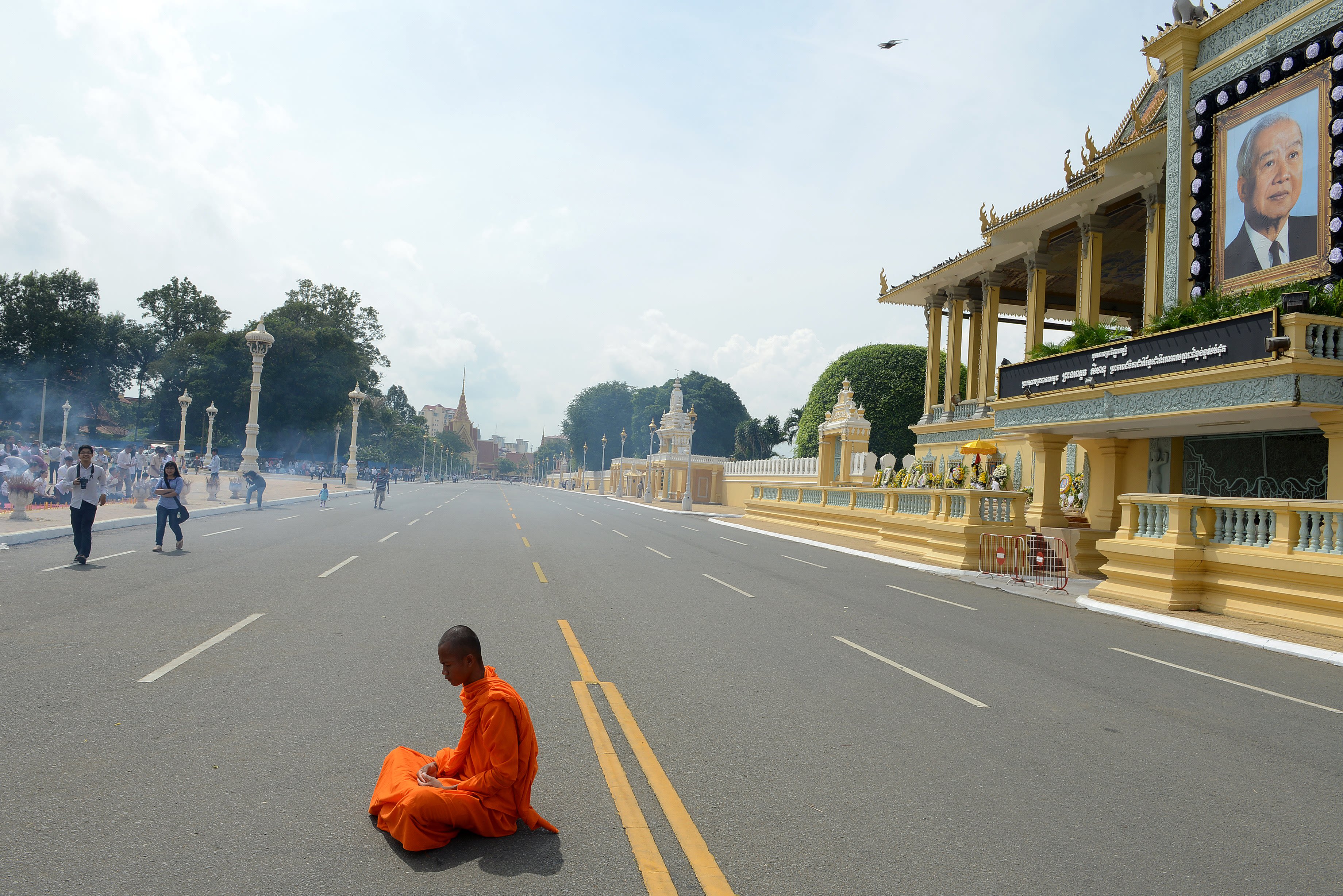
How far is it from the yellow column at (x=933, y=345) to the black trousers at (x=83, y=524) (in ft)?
109

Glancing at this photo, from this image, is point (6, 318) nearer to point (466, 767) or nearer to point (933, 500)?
point (933, 500)

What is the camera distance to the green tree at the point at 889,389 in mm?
57375

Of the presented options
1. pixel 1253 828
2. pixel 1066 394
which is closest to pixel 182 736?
pixel 1253 828

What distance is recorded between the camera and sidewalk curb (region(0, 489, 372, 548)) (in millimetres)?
15266

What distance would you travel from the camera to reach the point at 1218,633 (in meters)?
11.6

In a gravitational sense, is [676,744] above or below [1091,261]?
below

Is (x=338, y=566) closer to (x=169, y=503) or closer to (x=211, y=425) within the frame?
(x=169, y=503)

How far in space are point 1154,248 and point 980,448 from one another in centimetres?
851

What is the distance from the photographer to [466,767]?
13.0ft

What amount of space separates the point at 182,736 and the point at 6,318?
79.0 meters

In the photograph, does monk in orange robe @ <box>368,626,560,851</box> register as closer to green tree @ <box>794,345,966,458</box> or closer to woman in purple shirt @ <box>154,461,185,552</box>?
woman in purple shirt @ <box>154,461,185,552</box>

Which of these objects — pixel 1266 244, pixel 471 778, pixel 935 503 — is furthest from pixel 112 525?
pixel 1266 244

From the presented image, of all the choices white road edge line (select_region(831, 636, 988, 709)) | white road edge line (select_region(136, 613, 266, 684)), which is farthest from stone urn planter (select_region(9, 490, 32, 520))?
white road edge line (select_region(831, 636, 988, 709))

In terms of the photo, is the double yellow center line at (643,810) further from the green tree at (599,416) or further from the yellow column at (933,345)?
the green tree at (599,416)
